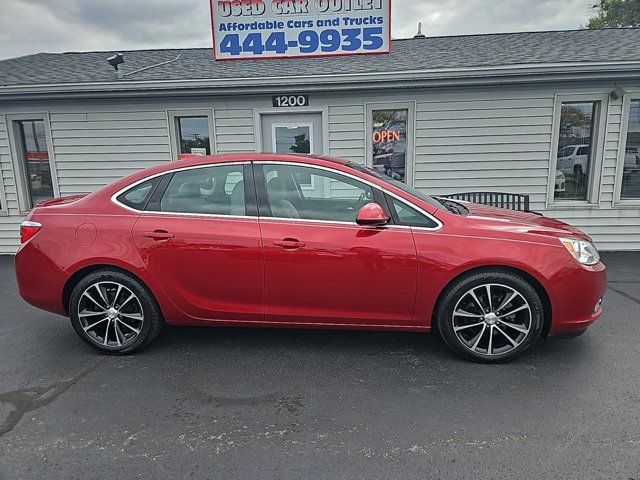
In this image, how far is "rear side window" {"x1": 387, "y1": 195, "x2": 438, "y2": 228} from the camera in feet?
10.1

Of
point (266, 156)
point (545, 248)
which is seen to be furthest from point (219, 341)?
point (545, 248)

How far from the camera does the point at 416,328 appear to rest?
10.5 ft

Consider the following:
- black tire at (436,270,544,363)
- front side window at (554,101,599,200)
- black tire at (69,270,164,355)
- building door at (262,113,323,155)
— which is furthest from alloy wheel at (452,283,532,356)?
front side window at (554,101,599,200)

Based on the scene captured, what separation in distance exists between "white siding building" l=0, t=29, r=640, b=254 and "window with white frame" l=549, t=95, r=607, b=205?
2 centimetres

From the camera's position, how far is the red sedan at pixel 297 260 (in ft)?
9.96

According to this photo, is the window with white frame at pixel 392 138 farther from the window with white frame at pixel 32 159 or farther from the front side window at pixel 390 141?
the window with white frame at pixel 32 159

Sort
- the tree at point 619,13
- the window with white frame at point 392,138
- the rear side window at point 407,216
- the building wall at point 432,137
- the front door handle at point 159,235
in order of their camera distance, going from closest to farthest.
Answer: the rear side window at point 407,216 < the front door handle at point 159,235 < the building wall at point 432,137 < the window with white frame at point 392,138 < the tree at point 619,13

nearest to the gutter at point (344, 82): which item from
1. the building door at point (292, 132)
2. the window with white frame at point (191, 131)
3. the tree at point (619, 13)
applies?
the window with white frame at point (191, 131)

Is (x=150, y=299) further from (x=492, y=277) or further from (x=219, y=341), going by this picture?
(x=492, y=277)

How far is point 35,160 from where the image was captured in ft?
23.5

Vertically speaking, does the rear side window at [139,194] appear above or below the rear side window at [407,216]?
above

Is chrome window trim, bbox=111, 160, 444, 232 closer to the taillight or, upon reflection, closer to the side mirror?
the side mirror

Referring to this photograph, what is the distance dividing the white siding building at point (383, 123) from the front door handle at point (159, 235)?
3715 millimetres

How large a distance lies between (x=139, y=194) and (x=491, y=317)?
283cm
